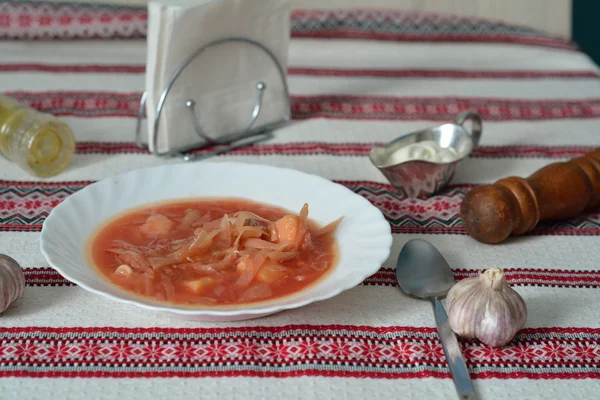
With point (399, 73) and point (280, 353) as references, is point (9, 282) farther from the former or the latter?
point (399, 73)

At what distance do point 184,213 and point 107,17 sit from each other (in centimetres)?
122

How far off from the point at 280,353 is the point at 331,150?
2.42 feet

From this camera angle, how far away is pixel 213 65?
1.61 m

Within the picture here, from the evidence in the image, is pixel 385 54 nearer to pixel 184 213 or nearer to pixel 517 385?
pixel 184 213

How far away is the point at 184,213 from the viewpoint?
1241 mm

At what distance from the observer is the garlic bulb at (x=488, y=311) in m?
0.98

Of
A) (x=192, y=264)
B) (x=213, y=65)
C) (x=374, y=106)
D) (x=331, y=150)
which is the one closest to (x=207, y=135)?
(x=213, y=65)

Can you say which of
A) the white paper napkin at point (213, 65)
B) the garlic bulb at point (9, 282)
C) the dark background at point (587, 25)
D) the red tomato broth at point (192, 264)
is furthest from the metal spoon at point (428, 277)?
the dark background at point (587, 25)

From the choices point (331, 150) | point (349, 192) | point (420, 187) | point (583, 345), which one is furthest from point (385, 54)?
point (583, 345)

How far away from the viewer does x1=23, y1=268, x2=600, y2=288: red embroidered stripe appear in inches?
44.5

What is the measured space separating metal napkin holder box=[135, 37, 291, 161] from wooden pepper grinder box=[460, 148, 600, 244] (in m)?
0.56

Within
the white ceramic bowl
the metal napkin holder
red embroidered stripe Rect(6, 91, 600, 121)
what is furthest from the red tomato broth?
Result: red embroidered stripe Rect(6, 91, 600, 121)

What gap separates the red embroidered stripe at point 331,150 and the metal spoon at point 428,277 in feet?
1.71

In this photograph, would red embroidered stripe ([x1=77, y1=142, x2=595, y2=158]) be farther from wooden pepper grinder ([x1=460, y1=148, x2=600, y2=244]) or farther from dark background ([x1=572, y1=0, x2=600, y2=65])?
dark background ([x1=572, y1=0, x2=600, y2=65])
